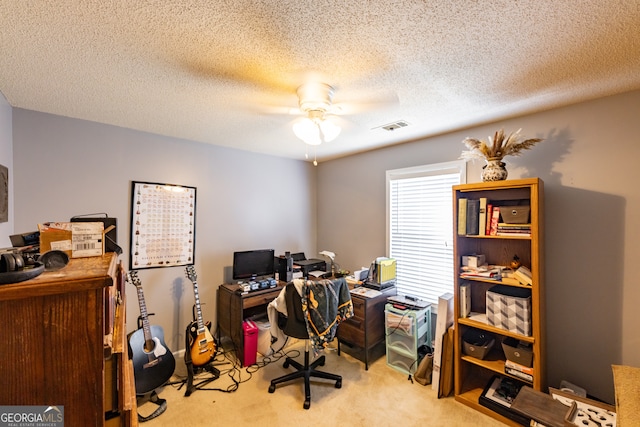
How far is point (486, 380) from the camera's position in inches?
96.4

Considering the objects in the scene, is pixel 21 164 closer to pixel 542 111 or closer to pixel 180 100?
pixel 180 100

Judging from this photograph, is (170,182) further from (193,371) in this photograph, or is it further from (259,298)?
(193,371)

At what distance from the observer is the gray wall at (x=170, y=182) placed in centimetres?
227

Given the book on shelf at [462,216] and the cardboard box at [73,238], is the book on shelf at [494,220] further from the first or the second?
the cardboard box at [73,238]

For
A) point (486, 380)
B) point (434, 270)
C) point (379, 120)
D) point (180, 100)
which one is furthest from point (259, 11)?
point (486, 380)

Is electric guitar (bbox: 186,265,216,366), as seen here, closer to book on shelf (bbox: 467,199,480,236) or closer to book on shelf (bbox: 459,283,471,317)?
book on shelf (bbox: 459,283,471,317)

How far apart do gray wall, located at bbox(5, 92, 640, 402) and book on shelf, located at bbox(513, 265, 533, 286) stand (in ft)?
0.98

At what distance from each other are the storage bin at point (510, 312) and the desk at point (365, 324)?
104cm

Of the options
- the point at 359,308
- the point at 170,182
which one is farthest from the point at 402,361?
the point at 170,182

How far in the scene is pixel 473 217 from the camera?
228cm

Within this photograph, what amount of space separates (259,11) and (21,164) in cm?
241

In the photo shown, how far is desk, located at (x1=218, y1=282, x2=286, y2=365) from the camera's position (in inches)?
111

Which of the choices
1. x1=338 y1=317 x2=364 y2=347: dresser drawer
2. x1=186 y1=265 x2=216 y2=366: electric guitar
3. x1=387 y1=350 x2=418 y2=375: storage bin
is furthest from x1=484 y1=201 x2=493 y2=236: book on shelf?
x1=186 y1=265 x2=216 y2=366: electric guitar

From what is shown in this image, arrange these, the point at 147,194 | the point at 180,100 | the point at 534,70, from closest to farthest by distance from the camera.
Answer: the point at 534,70, the point at 180,100, the point at 147,194
